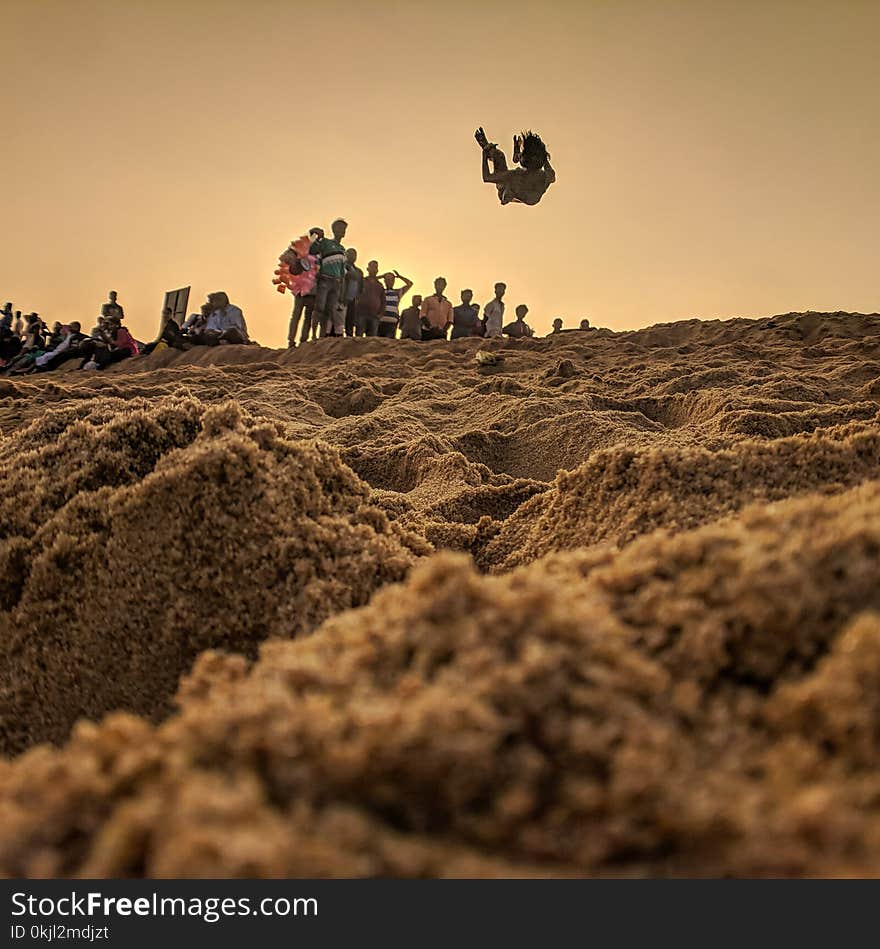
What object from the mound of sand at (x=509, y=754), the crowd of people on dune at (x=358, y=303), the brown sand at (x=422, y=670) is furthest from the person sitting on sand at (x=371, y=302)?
the mound of sand at (x=509, y=754)

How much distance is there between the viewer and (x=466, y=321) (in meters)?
14.4

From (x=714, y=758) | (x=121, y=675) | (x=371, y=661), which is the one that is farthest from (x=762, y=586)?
(x=121, y=675)

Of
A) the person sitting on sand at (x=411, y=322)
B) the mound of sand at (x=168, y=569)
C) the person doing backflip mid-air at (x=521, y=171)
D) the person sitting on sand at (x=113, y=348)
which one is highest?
the person doing backflip mid-air at (x=521, y=171)

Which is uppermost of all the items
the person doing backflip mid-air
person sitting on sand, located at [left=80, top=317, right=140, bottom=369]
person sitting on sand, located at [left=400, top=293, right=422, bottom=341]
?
the person doing backflip mid-air

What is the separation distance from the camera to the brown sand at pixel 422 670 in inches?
26.0

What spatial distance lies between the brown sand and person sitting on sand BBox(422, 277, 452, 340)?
12.1 metres

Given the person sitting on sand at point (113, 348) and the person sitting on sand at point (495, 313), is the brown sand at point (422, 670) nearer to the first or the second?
the person sitting on sand at point (113, 348)

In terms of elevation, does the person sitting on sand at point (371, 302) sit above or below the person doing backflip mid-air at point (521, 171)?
below

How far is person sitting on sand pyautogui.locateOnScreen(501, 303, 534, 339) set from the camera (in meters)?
15.0

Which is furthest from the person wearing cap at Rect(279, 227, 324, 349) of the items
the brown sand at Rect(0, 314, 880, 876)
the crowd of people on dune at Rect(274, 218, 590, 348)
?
the brown sand at Rect(0, 314, 880, 876)

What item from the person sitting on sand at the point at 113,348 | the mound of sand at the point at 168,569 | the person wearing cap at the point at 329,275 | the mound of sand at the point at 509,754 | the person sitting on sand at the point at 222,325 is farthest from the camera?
the person sitting on sand at the point at 222,325

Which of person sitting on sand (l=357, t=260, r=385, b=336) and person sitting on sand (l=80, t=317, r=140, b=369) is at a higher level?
person sitting on sand (l=357, t=260, r=385, b=336)

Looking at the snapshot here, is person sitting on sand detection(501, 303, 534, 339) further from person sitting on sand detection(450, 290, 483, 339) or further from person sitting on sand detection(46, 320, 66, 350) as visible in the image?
person sitting on sand detection(46, 320, 66, 350)

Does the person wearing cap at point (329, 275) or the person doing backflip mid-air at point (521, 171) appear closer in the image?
the person doing backflip mid-air at point (521, 171)
